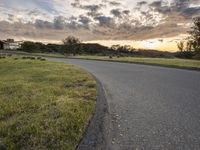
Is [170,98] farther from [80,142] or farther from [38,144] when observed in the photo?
[38,144]

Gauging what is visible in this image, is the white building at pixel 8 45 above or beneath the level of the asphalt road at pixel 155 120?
above

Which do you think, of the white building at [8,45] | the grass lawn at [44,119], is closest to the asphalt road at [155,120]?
the grass lawn at [44,119]

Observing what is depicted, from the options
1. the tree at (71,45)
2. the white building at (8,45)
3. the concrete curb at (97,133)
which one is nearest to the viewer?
the concrete curb at (97,133)

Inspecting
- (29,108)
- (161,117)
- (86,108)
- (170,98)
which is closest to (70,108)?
(86,108)

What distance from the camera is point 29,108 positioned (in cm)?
591

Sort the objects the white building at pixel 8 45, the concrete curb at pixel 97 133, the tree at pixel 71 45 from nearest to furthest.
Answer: the concrete curb at pixel 97 133
the tree at pixel 71 45
the white building at pixel 8 45

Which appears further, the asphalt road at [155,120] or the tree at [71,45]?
the tree at [71,45]

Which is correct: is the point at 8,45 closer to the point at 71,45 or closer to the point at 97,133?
the point at 71,45

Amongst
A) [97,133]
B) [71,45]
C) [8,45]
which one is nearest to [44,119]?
[97,133]

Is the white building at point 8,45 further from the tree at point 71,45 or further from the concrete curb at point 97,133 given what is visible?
the concrete curb at point 97,133

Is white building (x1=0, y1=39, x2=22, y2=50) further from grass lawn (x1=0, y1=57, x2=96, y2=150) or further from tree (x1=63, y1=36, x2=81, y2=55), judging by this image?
grass lawn (x1=0, y1=57, x2=96, y2=150)

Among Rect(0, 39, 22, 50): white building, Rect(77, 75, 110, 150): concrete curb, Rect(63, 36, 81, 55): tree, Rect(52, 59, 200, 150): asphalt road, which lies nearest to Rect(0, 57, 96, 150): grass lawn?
Rect(77, 75, 110, 150): concrete curb

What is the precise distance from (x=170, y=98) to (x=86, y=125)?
3.91 meters

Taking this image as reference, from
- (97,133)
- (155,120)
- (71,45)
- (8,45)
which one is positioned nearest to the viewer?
(97,133)
